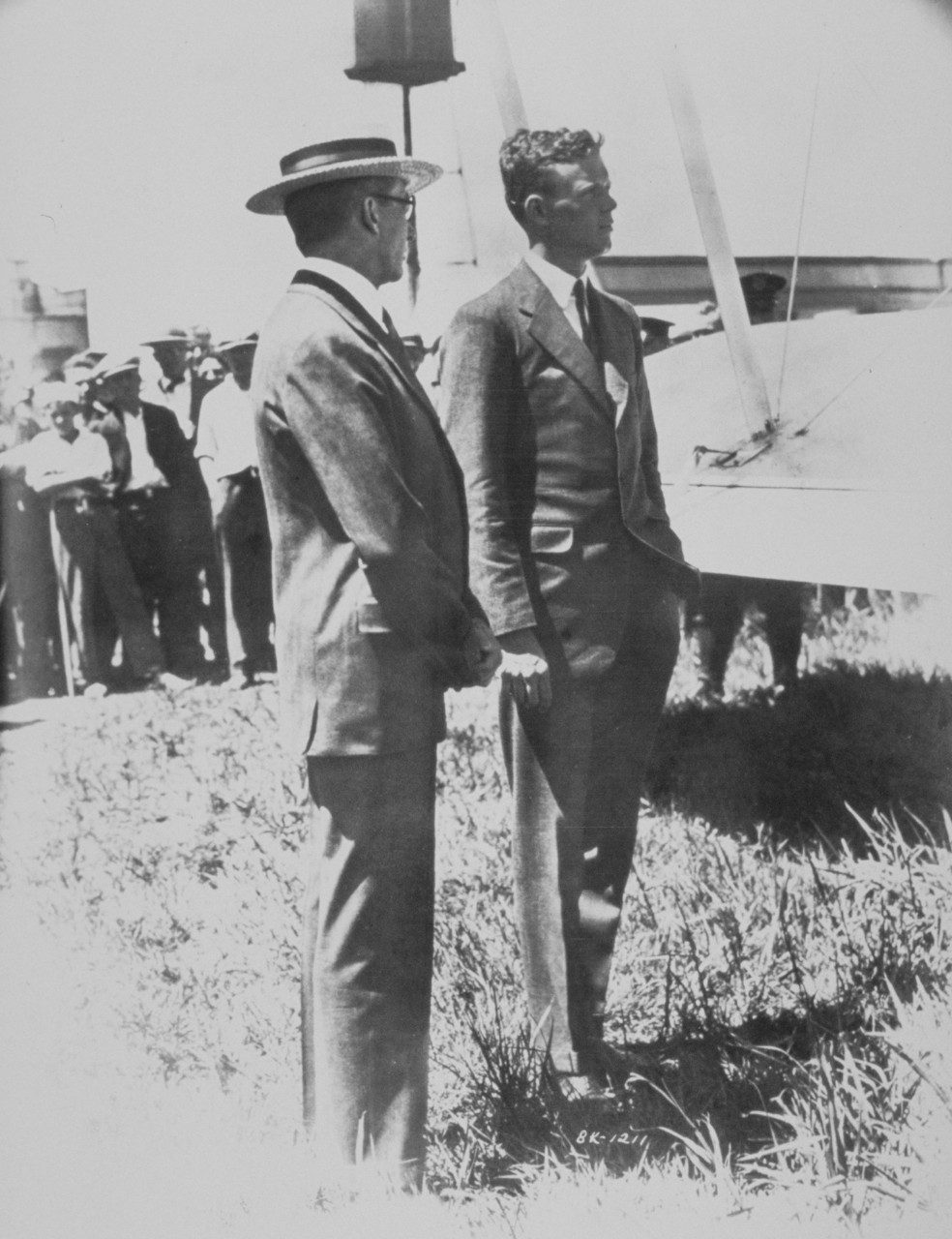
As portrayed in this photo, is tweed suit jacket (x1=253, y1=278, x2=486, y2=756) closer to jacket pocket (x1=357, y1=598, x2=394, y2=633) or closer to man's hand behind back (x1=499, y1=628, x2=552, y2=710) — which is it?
jacket pocket (x1=357, y1=598, x2=394, y2=633)

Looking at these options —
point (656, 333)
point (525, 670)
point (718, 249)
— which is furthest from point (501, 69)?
point (656, 333)

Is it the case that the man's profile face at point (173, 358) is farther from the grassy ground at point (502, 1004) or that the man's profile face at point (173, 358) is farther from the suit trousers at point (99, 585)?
the grassy ground at point (502, 1004)

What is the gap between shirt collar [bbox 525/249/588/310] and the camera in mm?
2973

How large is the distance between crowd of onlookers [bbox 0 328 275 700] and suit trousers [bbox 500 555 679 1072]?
13.1ft

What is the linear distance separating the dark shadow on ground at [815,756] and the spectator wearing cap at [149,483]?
9.22 ft

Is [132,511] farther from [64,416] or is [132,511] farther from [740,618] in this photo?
[740,618]

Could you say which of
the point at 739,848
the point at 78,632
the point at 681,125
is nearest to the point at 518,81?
the point at 681,125

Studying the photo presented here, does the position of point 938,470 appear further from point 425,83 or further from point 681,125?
point 425,83

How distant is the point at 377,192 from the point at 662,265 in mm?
3757

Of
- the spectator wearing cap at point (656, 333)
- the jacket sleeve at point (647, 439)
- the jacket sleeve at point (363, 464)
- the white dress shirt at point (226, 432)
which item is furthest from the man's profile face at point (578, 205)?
the white dress shirt at point (226, 432)

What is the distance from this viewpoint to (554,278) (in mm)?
2979

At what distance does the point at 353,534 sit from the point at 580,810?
102cm

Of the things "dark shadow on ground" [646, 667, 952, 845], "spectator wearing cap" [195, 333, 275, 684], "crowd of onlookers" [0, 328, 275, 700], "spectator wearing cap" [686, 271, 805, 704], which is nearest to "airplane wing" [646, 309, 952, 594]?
"dark shadow on ground" [646, 667, 952, 845]

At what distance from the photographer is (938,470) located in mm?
3453
